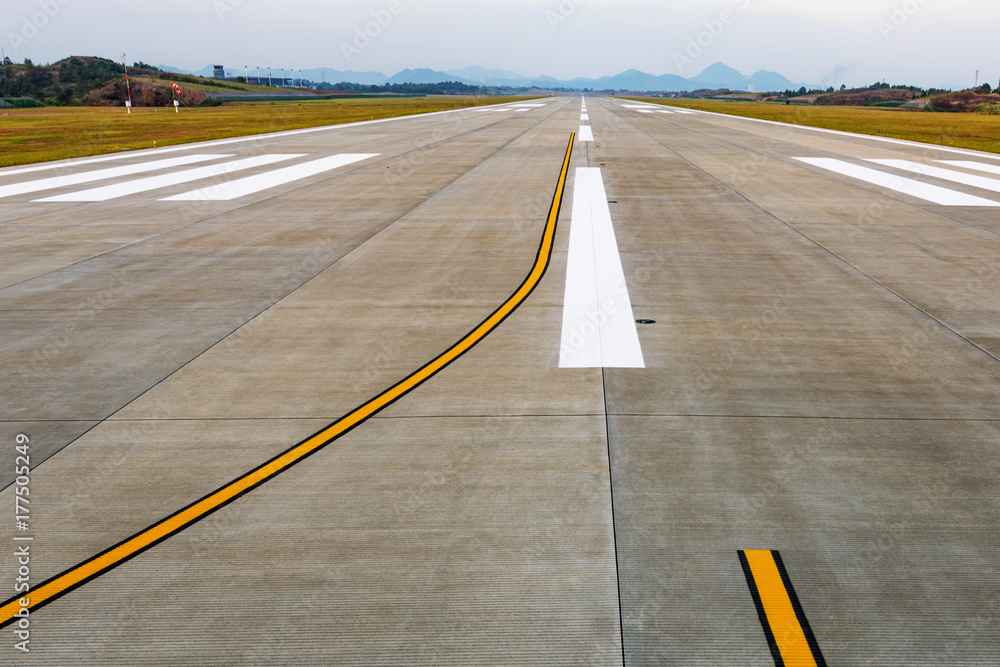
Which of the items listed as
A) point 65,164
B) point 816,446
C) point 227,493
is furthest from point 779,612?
point 65,164

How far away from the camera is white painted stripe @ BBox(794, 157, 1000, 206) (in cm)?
1562

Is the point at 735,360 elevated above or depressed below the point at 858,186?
below

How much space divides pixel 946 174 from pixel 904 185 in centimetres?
392

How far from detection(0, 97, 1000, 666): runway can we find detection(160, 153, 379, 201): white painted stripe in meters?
4.51

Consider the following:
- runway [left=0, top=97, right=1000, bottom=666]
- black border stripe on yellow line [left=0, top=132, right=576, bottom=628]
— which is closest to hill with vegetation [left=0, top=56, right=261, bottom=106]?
runway [left=0, top=97, right=1000, bottom=666]

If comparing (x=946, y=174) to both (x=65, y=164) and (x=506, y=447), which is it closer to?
(x=506, y=447)

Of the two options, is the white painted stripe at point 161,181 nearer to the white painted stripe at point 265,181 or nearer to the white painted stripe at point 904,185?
the white painted stripe at point 265,181

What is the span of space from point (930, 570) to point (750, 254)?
7370mm

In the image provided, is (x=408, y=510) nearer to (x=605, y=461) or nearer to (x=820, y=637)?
(x=605, y=461)

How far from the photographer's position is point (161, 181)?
18.7 m

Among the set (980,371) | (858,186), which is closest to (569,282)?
(980,371)

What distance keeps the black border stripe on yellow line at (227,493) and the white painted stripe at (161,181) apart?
13326 millimetres

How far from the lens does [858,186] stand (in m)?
17.4

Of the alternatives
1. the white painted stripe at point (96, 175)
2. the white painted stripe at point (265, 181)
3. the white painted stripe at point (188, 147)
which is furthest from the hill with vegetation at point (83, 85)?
the white painted stripe at point (265, 181)
